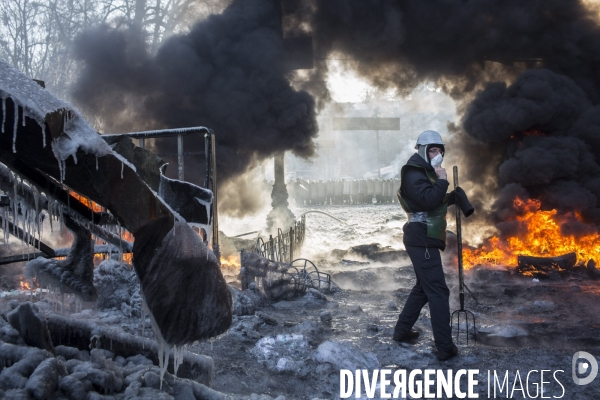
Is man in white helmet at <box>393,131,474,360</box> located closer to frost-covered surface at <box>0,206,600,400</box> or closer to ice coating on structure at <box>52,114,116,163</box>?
frost-covered surface at <box>0,206,600,400</box>

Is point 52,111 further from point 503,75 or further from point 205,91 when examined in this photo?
point 503,75

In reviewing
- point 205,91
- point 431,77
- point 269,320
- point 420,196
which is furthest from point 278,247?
point 431,77

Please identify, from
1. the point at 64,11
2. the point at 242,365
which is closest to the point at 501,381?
the point at 242,365

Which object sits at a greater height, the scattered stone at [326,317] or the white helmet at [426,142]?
the white helmet at [426,142]

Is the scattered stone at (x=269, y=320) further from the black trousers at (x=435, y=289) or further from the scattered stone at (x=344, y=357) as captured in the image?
the black trousers at (x=435, y=289)

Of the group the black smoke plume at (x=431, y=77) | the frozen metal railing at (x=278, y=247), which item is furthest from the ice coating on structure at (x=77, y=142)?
the black smoke plume at (x=431, y=77)

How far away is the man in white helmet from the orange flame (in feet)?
21.4

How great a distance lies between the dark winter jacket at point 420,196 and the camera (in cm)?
427

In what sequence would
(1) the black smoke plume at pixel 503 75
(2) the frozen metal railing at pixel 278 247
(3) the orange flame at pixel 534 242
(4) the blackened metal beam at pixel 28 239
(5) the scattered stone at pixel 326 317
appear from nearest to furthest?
(4) the blackened metal beam at pixel 28 239, (5) the scattered stone at pixel 326 317, (2) the frozen metal railing at pixel 278 247, (3) the orange flame at pixel 534 242, (1) the black smoke plume at pixel 503 75

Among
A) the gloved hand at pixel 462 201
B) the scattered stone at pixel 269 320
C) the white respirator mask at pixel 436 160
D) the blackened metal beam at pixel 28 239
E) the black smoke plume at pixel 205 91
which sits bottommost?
the scattered stone at pixel 269 320

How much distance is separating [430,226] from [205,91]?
10908 millimetres

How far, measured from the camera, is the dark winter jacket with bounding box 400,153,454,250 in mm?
4273

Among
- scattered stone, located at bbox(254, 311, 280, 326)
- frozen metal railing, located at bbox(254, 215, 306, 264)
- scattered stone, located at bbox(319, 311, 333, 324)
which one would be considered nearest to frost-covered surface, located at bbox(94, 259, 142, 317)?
scattered stone, located at bbox(254, 311, 280, 326)

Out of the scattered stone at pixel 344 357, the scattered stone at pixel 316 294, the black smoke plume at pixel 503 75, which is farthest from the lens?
the black smoke plume at pixel 503 75
